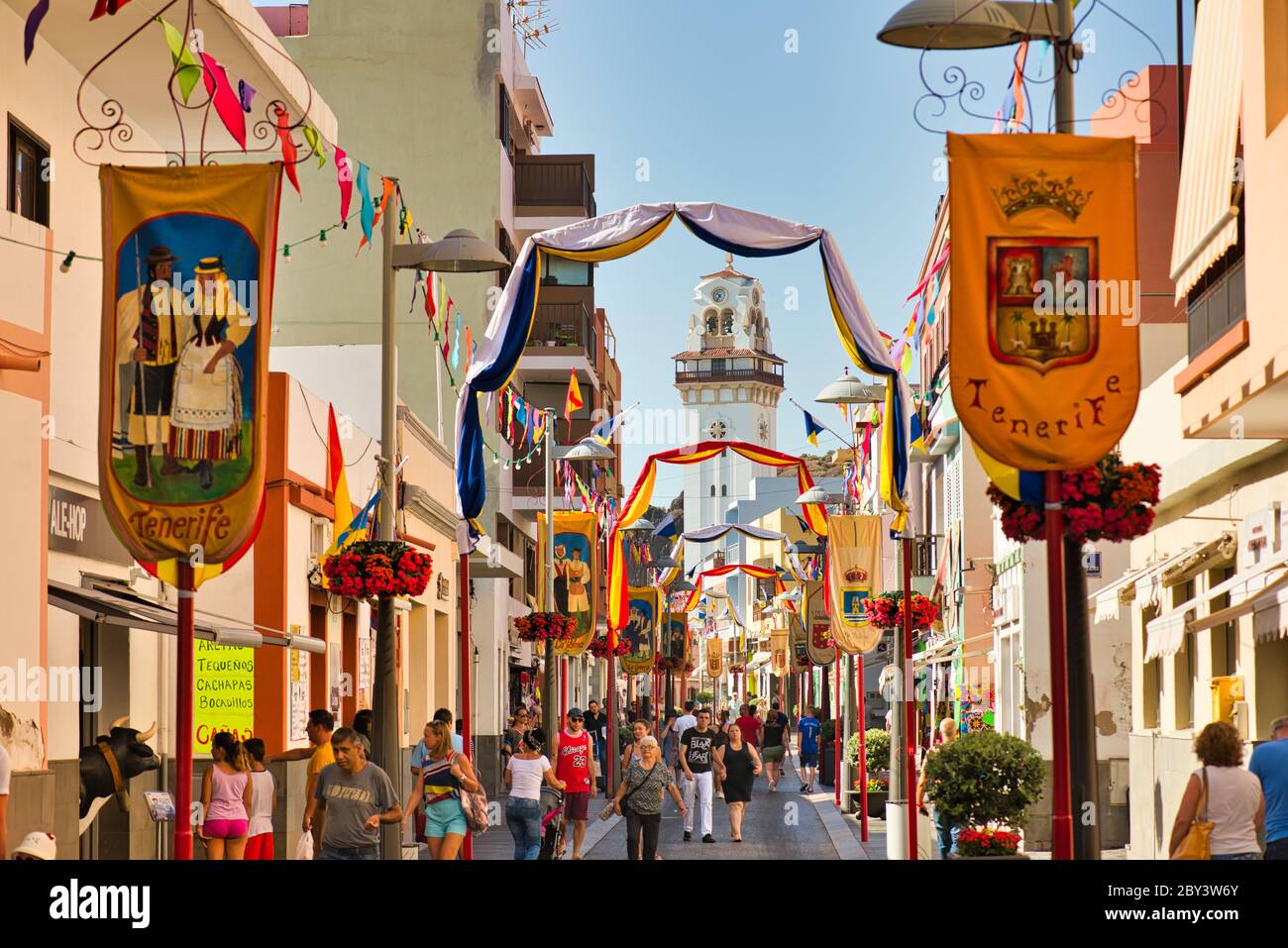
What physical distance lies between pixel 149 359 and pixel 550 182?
41592mm

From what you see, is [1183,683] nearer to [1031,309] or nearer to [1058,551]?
[1058,551]

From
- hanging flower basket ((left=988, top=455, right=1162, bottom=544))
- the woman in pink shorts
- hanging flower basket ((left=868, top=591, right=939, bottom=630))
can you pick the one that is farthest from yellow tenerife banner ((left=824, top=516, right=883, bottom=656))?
hanging flower basket ((left=988, top=455, right=1162, bottom=544))

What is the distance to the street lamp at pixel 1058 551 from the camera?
35.0 feet

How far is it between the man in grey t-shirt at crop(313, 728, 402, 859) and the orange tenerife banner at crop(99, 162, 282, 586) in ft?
11.4

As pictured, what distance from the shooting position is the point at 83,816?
16.9m

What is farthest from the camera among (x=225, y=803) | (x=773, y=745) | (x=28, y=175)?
(x=773, y=745)

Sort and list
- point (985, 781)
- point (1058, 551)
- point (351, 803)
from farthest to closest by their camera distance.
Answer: point (985, 781) < point (351, 803) < point (1058, 551)

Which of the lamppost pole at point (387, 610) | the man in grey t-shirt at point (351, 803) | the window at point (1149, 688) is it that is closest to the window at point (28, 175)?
the lamppost pole at point (387, 610)

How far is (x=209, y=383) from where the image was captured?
1072 cm

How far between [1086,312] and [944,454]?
32.8m

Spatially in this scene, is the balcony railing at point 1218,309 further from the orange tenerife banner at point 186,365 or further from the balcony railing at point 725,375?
the balcony railing at point 725,375

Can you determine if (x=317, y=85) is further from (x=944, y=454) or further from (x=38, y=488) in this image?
(x=38, y=488)

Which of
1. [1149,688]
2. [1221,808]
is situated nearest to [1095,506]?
[1221,808]
